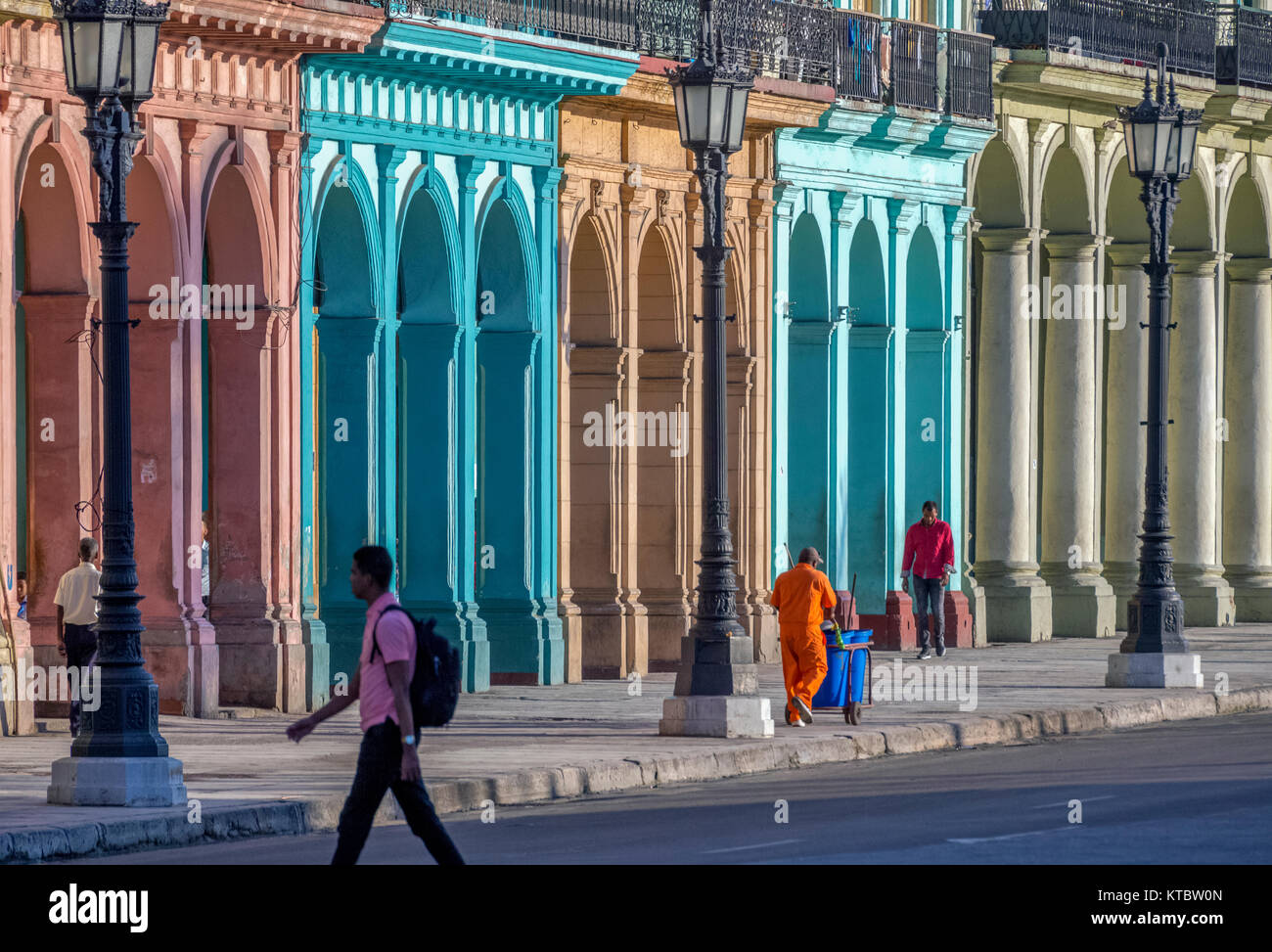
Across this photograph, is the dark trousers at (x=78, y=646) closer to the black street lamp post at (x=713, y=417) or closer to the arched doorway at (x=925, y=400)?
the black street lamp post at (x=713, y=417)

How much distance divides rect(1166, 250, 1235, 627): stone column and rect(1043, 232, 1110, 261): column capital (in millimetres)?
3098

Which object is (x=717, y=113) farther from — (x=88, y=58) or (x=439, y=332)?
(x=439, y=332)

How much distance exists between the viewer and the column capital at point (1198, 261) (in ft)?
134

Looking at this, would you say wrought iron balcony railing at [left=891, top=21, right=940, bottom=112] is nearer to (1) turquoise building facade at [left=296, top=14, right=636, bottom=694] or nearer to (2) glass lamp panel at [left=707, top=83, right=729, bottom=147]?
(1) turquoise building facade at [left=296, top=14, right=636, bottom=694]

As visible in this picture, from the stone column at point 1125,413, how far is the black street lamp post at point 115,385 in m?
22.9

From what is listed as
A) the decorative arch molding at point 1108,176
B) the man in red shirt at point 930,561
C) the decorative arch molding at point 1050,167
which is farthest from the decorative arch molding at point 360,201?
the decorative arch molding at point 1108,176

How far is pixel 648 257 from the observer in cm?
3144

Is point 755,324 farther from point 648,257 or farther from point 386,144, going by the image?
point 386,144

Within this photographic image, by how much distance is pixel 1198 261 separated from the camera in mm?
40938

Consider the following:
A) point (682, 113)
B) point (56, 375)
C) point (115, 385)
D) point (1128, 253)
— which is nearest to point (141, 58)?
point (115, 385)

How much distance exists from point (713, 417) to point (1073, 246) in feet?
54.3

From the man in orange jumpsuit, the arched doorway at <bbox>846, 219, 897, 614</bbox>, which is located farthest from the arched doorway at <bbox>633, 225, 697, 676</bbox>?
the man in orange jumpsuit
